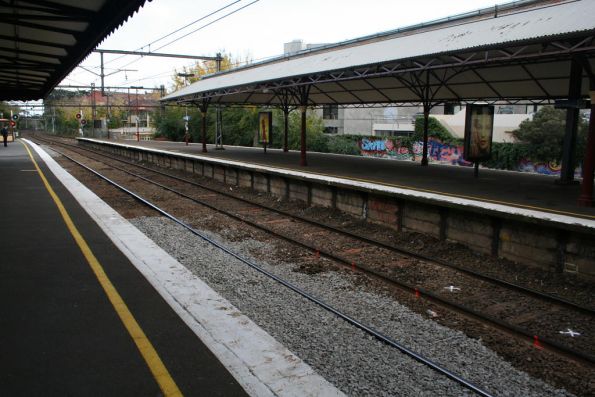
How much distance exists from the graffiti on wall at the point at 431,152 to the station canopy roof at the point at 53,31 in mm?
24983

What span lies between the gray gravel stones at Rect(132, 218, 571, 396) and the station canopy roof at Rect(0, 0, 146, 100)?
5.85 metres

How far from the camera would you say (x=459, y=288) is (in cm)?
791

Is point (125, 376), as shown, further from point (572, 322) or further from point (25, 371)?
point (572, 322)

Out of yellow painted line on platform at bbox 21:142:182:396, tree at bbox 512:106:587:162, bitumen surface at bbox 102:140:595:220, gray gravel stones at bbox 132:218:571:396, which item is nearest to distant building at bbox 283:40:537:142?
tree at bbox 512:106:587:162

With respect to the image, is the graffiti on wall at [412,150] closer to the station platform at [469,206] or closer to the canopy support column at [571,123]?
the station platform at [469,206]

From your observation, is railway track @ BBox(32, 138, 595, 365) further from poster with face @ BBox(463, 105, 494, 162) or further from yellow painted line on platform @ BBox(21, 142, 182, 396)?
poster with face @ BBox(463, 105, 494, 162)

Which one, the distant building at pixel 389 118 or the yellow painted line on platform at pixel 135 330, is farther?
the distant building at pixel 389 118

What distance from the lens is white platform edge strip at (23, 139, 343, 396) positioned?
4.34m

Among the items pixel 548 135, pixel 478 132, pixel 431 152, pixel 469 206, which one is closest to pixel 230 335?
pixel 469 206

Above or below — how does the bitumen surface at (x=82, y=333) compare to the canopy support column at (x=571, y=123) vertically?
below

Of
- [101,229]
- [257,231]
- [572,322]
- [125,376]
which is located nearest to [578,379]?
[572,322]

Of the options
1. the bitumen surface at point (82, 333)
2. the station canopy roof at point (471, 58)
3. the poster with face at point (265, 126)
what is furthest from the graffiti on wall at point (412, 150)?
the bitumen surface at point (82, 333)

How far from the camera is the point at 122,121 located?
311ft

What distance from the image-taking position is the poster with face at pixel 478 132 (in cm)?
→ 1614
